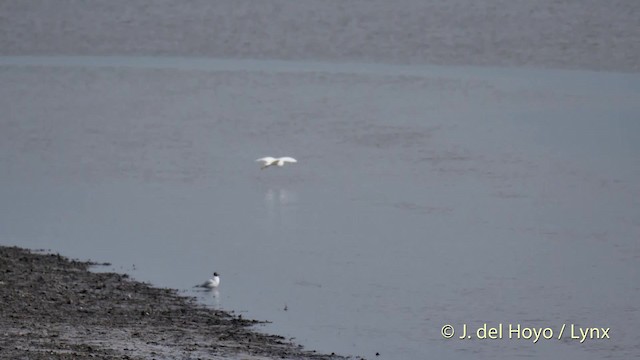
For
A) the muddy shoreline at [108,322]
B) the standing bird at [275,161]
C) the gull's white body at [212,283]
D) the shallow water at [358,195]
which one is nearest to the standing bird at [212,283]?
the gull's white body at [212,283]

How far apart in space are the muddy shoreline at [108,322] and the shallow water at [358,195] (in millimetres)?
543

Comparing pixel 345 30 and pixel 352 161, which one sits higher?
pixel 345 30

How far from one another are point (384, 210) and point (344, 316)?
15.0ft

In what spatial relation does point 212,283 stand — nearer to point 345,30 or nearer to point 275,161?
point 275,161

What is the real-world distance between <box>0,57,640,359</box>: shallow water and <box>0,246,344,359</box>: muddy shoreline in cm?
54

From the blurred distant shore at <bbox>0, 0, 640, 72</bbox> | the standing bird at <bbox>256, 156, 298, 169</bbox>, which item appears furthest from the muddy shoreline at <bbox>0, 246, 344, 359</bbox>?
the blurred distant shore at <bbox>0, 0, 640, 72</bbox>

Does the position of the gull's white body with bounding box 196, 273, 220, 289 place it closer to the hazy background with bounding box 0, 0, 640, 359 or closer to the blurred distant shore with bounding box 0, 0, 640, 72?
the hazy background with bounding box 0, 0, 640, 359

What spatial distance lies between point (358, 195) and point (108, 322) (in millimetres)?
7228

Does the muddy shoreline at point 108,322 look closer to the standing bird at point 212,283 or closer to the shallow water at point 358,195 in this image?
the standing bird at point 212,283

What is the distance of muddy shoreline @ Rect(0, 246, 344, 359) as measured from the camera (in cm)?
905

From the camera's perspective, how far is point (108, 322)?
33.1 feet

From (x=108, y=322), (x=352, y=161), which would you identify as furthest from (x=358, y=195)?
(x=108, y=322)

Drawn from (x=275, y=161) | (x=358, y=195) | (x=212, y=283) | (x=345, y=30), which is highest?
(x=345, y=30)

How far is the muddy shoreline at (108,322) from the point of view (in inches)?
356
